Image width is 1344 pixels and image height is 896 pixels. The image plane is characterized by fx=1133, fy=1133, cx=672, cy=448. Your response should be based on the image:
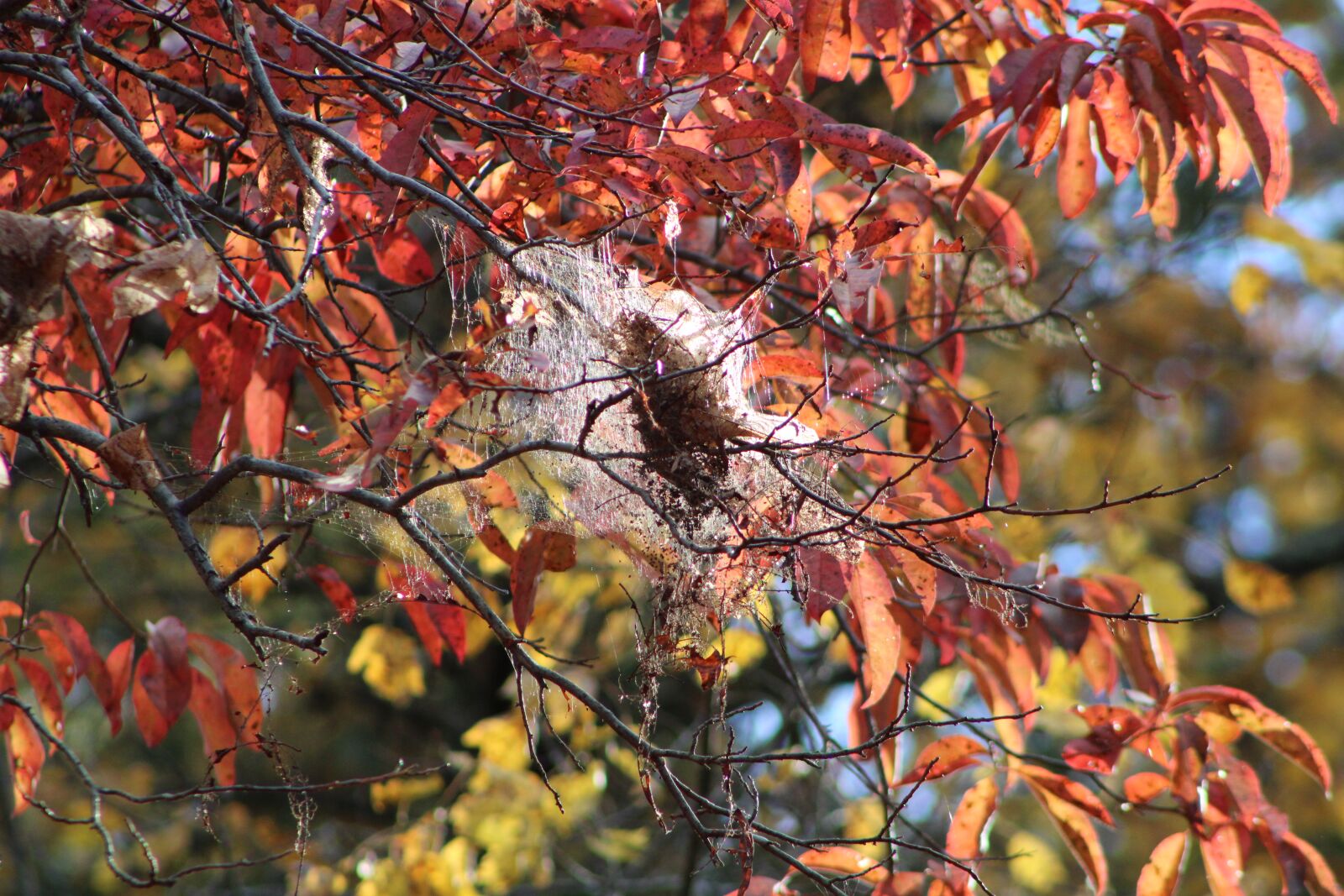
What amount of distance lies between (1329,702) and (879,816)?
15.9 feet

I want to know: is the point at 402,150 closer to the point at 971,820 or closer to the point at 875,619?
the point at 875,619

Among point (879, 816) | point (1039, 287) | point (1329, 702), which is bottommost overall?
point (1329, 702)

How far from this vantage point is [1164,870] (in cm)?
217

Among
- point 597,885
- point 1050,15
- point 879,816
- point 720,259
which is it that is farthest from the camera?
point 879,816

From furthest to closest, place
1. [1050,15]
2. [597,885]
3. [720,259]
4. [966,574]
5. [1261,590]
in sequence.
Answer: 1. [1261,590]
2. [597,885]
3. [720,259]
4. [1050,15]
5. [966,574]

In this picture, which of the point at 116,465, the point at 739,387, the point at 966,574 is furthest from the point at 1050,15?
the point at 116,465

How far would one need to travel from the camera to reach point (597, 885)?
4.25 meters

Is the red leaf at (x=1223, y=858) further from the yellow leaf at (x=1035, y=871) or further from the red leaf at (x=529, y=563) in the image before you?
the yellow leaf at (x=1035, y=871)

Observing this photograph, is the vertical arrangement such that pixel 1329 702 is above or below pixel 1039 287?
below

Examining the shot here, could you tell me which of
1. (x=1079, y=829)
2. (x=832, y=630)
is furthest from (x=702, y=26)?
(x=832, y=630)

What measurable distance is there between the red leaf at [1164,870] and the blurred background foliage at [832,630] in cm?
80

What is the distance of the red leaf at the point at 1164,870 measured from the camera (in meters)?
2.15

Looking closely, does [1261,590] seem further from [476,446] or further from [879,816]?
[476,446]

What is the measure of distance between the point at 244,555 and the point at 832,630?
2.04m
